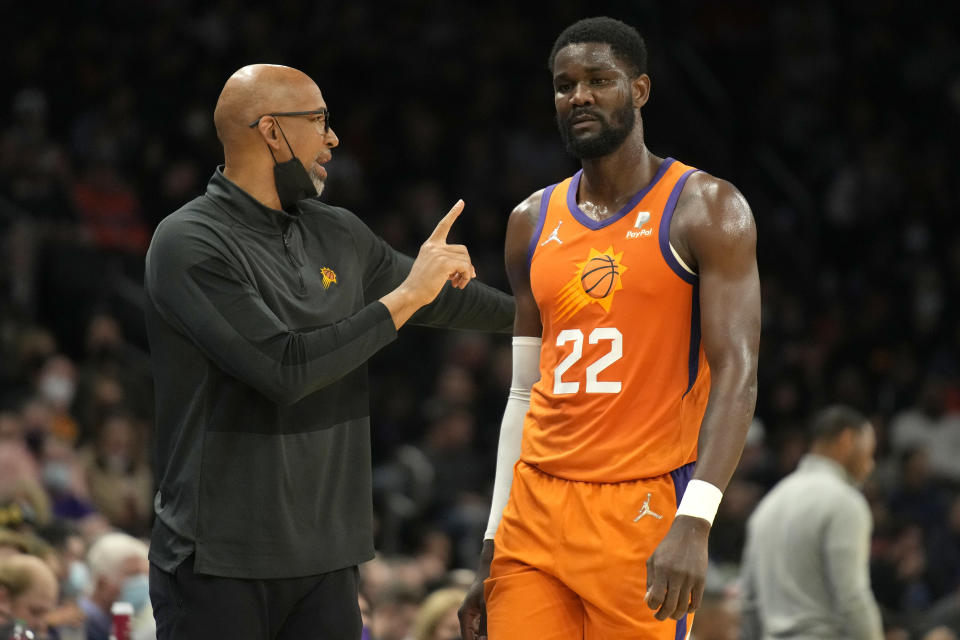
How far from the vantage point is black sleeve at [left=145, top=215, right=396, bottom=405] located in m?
3.53

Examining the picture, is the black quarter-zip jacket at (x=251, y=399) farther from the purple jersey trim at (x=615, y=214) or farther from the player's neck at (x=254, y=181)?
the purple jersey trim at (x=615, y=214)

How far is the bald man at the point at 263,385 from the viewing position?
11.6 ft

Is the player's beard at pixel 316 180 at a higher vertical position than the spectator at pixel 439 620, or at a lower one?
higher

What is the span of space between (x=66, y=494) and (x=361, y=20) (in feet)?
22.6

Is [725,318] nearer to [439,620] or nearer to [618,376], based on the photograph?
[618,376]

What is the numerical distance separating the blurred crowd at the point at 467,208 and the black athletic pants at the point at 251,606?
2.90 m

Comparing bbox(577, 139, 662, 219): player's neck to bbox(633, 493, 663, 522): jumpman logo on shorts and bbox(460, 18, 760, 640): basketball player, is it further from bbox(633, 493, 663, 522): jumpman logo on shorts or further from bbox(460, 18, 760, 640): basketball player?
bbox(633, 493, 663, 522): jumpman logo on shorts

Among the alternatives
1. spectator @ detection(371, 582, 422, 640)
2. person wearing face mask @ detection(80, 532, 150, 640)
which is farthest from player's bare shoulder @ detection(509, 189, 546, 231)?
spectator @ detection(371, 582, 422, 640)

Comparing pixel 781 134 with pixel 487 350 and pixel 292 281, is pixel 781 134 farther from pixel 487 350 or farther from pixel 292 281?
pixel 292 281

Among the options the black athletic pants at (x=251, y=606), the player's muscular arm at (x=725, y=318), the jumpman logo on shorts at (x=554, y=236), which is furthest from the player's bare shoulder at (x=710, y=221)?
the black athletic pants at (x=251, y=606)

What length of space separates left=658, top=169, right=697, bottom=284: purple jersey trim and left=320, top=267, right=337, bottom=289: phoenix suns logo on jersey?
36.1 inches

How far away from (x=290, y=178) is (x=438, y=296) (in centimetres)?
63

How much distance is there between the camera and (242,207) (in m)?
3.80

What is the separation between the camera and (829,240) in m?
14.2
